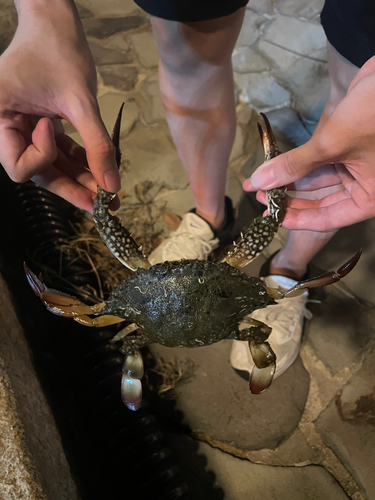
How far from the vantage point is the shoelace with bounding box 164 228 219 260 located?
7.50ft

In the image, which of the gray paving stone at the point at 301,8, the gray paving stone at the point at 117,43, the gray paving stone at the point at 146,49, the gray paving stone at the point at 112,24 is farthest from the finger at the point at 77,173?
the gray paving stone at the point at 301,8

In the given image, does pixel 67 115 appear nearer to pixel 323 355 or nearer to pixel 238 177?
pixel 238 177

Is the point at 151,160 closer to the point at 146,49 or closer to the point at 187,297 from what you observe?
the point at 146,49

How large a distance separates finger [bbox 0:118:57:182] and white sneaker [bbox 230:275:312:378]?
4.92ft

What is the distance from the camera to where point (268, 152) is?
1.43 m

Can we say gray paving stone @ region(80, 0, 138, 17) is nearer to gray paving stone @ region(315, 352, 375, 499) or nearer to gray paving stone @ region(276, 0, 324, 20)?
gray paving stone @ region(276, 0, 324, 20)

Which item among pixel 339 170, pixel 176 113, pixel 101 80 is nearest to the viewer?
pixel 339 170

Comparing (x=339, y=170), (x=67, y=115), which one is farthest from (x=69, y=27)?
(x=339, y=170)

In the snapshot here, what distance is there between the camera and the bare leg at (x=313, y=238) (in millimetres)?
1468

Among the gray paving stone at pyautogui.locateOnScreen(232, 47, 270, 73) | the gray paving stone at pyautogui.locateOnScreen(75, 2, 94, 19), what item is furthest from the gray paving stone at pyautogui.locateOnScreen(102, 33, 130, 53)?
the gray paving stone at pyautogui.locateOnScreen(232, 47, 270, 73)

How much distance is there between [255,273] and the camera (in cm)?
243

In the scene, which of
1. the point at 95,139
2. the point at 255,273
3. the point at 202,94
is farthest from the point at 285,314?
the point at 95,139

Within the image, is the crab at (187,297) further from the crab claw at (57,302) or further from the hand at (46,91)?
the hand at (46,91)

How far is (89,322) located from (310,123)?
2473 millimetres
